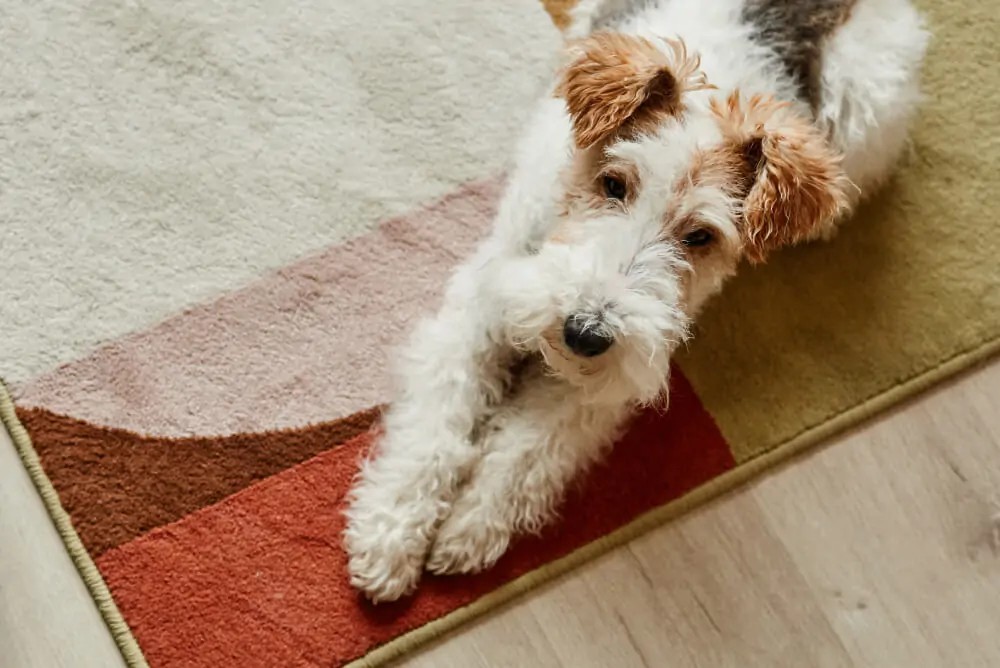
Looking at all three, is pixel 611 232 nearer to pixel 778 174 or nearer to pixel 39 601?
pixel 778 174

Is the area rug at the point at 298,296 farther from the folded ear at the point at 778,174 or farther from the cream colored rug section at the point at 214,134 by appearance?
the folded ear at the point at 778,174

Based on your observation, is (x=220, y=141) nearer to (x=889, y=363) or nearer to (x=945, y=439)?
(x=889, y=363)

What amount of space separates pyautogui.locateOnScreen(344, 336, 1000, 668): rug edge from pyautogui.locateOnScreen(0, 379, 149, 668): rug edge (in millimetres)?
437

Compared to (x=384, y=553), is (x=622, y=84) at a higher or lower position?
higher

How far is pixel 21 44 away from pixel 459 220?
3.59 ft

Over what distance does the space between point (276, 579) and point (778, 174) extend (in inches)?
49.8

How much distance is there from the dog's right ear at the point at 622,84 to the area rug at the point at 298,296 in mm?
610

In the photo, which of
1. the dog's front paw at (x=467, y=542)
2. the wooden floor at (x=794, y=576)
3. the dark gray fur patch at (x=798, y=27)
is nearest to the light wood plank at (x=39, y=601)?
the wooden floor at (x=794, y=576)

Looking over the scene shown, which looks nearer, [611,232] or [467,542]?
[611,232]

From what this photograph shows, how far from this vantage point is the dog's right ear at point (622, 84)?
1776 millimetres

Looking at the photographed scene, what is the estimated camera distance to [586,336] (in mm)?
1709

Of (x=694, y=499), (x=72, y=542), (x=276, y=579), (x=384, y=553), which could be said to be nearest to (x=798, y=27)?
(x=694, y=499)

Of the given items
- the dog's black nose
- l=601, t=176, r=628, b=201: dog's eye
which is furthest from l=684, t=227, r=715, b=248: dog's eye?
the dog's black nose

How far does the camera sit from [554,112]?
7.29 ft
